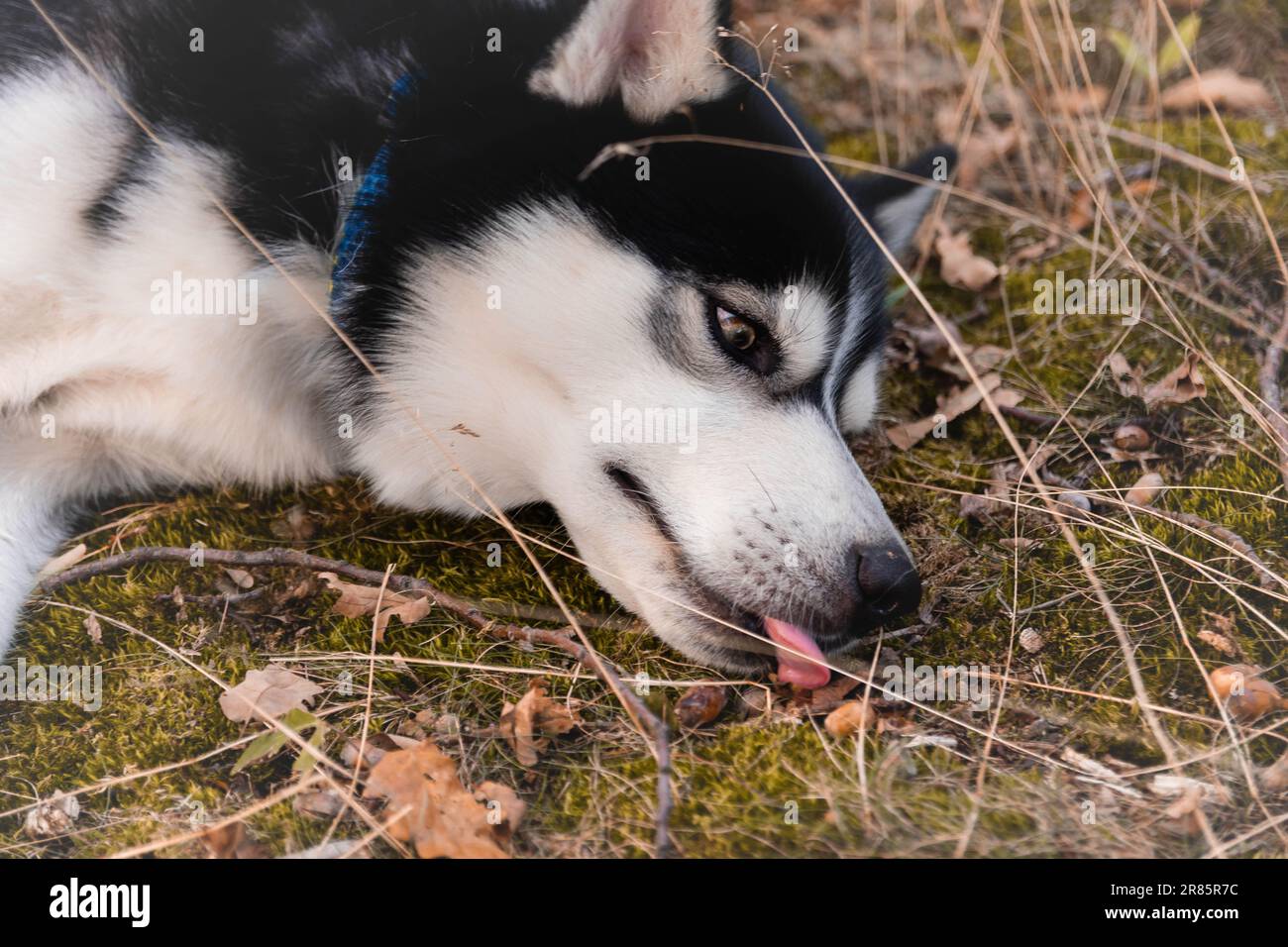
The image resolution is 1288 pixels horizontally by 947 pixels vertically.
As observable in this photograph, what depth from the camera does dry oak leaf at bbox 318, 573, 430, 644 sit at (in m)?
2.69

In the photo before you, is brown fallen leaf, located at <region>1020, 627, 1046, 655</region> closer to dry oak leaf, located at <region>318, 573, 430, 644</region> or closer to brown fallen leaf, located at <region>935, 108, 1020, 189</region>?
dry oak leaf, located at <region>318, 573, 430, 644</region>

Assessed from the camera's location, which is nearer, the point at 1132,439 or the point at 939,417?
the point at 1132,439

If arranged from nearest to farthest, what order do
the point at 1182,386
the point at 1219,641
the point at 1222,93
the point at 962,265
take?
the point at 1219,641 < the point at 1182,386 < the point at 962,265 < the point at 1222,93

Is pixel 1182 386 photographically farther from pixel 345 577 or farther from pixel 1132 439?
pixel 345 577

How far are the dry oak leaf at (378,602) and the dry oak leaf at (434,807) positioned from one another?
A: 0.44 meters

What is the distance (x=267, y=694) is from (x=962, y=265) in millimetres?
2890

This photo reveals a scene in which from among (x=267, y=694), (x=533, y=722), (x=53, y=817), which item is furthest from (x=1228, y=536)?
(x=53, y=817)

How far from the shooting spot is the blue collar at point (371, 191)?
8.37 ft

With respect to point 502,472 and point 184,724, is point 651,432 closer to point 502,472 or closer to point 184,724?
point 502,472

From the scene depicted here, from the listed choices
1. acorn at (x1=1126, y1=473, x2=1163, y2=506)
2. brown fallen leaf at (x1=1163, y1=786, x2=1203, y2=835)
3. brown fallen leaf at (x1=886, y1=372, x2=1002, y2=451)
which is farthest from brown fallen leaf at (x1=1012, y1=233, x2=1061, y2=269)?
brown fallen leaf at (x1=1163, y1=786, x2=1203, y2=835)

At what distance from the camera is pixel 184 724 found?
2480 millimetres

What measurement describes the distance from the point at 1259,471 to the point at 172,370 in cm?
313

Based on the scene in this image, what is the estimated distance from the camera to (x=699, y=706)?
2.47 metres

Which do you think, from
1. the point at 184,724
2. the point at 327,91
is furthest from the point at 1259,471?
the point at 184,724
